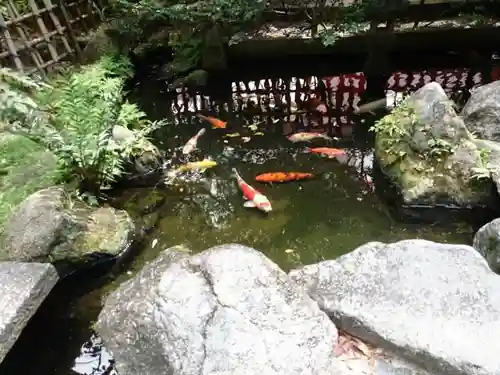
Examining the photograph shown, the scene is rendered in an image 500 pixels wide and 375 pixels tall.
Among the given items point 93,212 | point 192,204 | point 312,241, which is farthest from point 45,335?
point 312,241

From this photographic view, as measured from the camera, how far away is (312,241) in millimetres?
4320

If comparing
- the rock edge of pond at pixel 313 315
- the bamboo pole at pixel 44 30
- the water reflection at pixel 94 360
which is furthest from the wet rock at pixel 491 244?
the bamboo pole at pixel 44 30

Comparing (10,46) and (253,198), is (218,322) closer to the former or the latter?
(253,198)

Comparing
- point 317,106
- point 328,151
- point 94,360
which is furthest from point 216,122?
point 94,360

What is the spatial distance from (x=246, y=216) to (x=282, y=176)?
68 cm

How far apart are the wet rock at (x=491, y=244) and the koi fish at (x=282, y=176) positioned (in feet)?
6.51

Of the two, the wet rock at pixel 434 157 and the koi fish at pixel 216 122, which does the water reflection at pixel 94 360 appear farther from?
the koi fish at pixel 216 122

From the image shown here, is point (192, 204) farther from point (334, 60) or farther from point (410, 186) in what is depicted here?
point (334, 60)

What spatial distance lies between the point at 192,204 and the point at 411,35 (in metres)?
5.23

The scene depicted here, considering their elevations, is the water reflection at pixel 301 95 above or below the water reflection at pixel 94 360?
below

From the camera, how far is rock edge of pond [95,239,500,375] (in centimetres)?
251

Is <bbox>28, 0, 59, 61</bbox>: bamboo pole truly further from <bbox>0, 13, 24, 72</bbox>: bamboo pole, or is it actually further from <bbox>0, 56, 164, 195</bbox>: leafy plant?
<bbox>0, 56, 164, 195</bbox>: leafy plant

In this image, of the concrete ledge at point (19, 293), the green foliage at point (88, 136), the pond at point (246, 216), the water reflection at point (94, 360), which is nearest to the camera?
the concrete ledge at point (19, 293)

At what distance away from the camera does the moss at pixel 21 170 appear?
4605 mm
